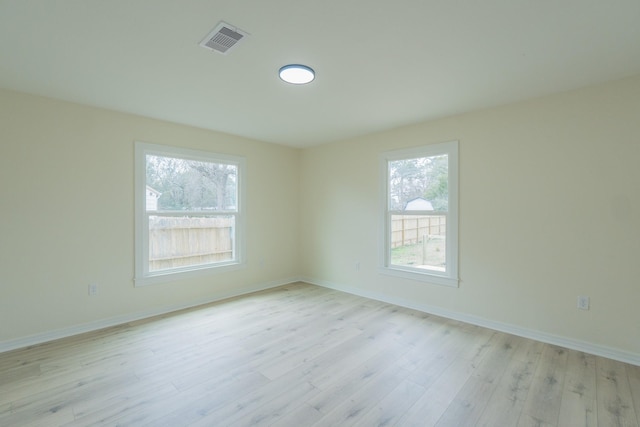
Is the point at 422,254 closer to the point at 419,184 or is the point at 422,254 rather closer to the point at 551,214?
the point at 419,184

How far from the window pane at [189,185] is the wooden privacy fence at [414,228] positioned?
2506 mm

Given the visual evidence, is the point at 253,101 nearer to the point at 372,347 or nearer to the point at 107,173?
the point at 107,173

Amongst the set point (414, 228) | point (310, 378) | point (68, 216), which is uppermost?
point (68, 216)

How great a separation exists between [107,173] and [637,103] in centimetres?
528

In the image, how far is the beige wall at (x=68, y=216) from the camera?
2.79 meters

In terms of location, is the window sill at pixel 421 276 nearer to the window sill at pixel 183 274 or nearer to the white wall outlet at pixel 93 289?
the window sill at pixel 183 274

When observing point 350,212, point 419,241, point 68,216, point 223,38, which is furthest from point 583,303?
point 68,216

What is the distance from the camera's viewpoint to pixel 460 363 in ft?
8.18

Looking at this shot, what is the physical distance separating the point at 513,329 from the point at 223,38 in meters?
3.83

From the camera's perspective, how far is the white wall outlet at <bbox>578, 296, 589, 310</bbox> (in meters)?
2.70

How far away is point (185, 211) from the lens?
3973 mm

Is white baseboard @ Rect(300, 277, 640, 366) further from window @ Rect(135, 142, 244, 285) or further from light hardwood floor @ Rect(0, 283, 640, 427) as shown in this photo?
window @ Rect(135, 142, 244, 285)

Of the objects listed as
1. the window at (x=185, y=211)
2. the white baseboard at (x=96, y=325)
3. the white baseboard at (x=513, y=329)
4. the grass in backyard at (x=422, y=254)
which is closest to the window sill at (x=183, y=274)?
the window at (x=185, y=211)

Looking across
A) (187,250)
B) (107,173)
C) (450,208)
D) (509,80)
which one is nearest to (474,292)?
(450,208)
